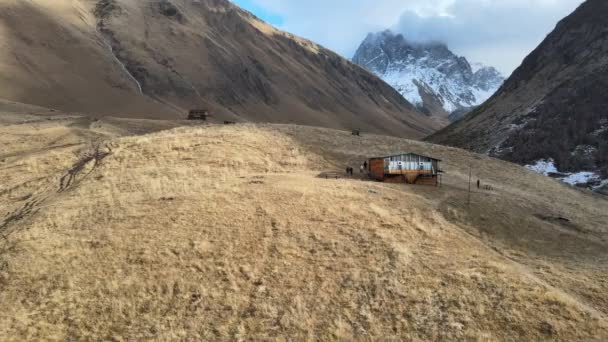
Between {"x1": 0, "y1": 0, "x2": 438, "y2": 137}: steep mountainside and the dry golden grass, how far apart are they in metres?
70.5

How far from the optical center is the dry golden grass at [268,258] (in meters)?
18.5

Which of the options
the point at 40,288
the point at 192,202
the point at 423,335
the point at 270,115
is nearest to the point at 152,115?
the point at 270,115

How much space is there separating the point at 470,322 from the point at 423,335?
2.14m

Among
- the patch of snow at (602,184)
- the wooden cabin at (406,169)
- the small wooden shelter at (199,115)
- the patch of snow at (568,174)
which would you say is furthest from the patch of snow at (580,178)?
the small wooden shelter at (199,115)

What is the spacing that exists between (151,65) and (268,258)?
116 metres

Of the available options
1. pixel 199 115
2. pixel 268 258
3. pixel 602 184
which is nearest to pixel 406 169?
pixel 268 258

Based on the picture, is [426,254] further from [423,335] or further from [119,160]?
[119,160]

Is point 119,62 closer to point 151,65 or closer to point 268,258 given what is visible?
point 151,65

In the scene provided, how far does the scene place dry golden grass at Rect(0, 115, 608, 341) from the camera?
1852 centimetres

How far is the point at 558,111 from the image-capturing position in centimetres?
10550

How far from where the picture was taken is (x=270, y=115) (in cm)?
14950

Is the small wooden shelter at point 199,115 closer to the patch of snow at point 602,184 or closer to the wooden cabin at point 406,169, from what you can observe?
the wooden cabin at point 406,169

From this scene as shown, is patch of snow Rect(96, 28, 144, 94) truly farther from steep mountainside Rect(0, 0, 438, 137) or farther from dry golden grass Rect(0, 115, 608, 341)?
dry golden grass Rect(0, 115, 608, 341)

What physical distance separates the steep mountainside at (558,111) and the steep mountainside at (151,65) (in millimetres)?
58686
